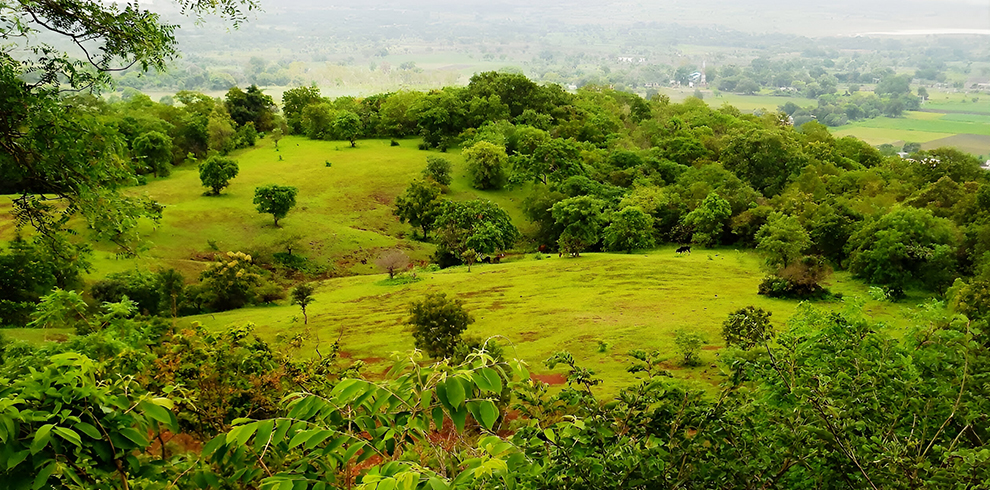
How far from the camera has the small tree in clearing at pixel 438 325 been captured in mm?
15625

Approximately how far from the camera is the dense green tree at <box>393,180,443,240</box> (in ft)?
120

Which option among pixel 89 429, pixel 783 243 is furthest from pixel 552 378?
pixel 783 243

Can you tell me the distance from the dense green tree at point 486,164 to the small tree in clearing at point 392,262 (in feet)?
47.8

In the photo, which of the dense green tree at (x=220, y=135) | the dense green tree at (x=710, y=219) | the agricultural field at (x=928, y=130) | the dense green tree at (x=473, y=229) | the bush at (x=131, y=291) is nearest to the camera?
the bush at (x=131, y=291)

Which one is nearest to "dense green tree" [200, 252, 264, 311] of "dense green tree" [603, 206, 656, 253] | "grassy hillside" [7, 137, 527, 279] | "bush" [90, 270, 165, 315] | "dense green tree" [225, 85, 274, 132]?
"bush" [90, 270, 165, 315]

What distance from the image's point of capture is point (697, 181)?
38.3m

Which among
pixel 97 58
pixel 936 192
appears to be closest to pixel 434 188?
pixel 936 192

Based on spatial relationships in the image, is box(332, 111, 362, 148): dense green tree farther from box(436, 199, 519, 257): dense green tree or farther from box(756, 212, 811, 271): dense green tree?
box(756, 212, 811, 271): dense green tree

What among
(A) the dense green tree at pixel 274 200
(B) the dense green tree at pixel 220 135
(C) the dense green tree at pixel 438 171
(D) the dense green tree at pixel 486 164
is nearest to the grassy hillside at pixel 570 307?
(A) the dense green tree at pixel 274 200

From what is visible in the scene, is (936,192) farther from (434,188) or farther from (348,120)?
(348,120)

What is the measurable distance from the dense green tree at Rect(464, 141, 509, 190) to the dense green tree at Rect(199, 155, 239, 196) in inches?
650

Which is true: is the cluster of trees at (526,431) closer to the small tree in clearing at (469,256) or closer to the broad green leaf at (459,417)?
the broad green leaf at (459,417)

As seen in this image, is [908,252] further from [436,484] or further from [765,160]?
[436,484]

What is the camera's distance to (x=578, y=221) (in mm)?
31031
